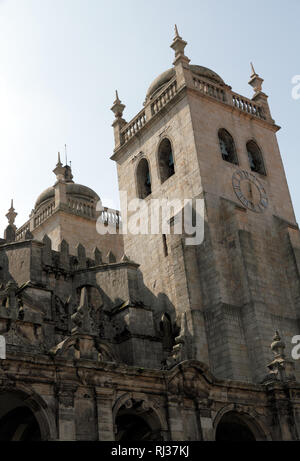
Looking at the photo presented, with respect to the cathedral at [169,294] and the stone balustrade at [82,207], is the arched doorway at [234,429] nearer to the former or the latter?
the cathedral at [169,294]

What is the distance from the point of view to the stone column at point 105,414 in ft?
54.6

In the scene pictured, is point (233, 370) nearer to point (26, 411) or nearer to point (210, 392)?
point (210, 392)

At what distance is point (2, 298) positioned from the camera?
871 inches

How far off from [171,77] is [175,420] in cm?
2148

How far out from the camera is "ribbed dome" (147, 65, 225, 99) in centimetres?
3428

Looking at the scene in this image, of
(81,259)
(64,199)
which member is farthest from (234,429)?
(64,199)

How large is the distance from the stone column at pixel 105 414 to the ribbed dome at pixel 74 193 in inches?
952

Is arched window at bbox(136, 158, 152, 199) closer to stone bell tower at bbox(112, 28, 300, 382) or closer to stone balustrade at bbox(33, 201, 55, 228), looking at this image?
stone bell tower at bbox(112, 28, 300, 382)

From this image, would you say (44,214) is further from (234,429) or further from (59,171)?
(234,429)

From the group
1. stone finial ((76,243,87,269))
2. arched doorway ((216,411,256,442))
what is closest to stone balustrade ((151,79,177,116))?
stone finial ((76,243,87,269))

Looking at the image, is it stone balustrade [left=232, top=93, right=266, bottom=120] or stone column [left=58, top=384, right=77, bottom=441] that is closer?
stone column [left=58, top=384, right=77, bottom=441]

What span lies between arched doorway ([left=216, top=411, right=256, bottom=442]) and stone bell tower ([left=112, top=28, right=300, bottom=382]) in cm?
285
